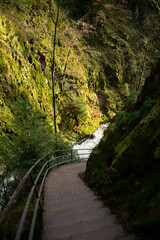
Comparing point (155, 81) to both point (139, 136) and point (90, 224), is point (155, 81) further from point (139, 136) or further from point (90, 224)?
point (90, 224)

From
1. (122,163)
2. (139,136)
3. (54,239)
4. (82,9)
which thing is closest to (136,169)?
(122,163)

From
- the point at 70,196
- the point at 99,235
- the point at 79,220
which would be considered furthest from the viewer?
the point at 70,196

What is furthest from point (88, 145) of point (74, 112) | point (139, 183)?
point (139, 183)

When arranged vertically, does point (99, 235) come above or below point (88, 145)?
below

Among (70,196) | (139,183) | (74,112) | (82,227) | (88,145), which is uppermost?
(74,112)

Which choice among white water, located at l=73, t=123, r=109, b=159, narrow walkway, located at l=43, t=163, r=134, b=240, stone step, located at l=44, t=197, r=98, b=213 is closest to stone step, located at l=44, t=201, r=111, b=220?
narrow walkway, located at l=43, t=163, r=134, b=240

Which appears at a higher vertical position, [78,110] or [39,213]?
[78,110]

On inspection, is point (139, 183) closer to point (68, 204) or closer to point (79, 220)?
point (79, 220)

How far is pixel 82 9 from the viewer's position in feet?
67.9

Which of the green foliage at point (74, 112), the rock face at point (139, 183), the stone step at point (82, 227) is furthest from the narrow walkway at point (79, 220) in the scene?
the green foliage at point (74, 112)

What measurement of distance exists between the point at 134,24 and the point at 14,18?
439 inches

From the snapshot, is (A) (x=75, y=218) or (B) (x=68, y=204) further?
(B) (x=68, y=204)

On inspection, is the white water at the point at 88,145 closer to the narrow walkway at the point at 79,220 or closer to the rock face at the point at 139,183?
the narrow walkway at the point at 79,220

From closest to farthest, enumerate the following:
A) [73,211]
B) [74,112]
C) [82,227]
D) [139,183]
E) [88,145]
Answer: [82,227]
[139,183]
[73,211]
[88,145]
[74,112]
